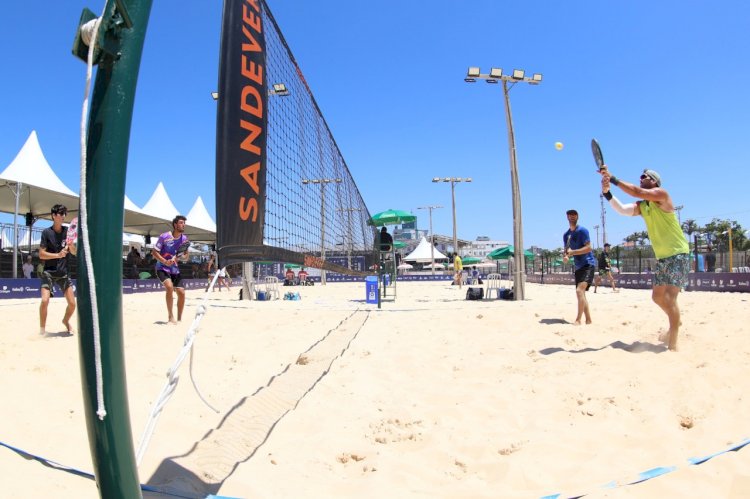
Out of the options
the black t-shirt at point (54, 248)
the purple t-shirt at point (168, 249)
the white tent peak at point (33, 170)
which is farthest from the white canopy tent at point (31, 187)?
the black t-shirt at point (54, 248)

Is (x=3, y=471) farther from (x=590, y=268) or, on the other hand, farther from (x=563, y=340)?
(x=590, y=268)

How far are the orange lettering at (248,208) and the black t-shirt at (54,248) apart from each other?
3260 mm

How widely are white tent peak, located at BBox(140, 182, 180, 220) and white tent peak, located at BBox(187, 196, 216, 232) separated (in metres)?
1.30

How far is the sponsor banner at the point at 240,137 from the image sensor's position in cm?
222

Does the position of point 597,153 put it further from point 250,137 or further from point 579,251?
point 250,137

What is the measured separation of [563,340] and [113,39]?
4.07 metres

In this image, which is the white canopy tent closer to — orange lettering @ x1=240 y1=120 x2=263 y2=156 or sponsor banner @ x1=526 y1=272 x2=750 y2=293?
orange lettering @ x1=240 y1=120 x2=263 y2=156

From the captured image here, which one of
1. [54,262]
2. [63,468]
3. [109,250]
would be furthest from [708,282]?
[109,250]

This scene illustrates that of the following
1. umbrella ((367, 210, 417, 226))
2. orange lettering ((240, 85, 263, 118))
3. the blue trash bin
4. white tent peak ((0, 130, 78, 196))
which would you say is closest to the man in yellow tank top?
orange lettering ((240, 85, 263, 118))

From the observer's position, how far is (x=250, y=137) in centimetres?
233

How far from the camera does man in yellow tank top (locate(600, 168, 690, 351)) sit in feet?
11.6

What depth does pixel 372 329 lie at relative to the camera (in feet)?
18.0

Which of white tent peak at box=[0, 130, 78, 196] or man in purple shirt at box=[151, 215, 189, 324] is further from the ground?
white tent peak at box=[0, 130, 78, 196]

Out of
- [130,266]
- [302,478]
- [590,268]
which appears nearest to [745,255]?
[590,268]
